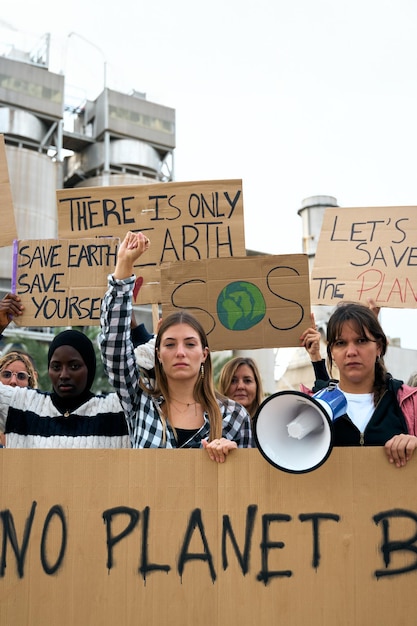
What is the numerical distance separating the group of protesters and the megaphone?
10.8 inches

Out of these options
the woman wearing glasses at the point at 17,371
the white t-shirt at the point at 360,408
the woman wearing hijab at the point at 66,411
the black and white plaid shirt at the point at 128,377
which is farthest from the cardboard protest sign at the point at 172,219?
the white t-shirt at the point at 360,408

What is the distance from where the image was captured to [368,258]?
176 inches

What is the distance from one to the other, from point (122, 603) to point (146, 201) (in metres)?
2.48

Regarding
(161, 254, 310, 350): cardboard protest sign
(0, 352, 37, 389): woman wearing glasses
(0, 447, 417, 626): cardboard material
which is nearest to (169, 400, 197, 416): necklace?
(0, 447, 417, 626): cardboard material

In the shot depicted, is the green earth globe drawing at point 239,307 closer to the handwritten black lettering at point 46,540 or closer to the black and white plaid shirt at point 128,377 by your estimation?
the black and white plaid shirt at point 128,377

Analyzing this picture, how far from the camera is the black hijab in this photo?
10.7 ft

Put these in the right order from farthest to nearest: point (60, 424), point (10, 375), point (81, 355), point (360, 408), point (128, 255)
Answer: point (10, 375) < point (81, 355) < point (60, 424) < point (128, 255) < point (360, 408)

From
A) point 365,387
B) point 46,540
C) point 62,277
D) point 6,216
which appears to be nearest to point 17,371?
point 62,277

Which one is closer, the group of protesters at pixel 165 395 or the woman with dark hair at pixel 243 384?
the group of protesters at pixel 165 395

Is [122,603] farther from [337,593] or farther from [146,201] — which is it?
[146,201]

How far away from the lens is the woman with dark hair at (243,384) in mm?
4223

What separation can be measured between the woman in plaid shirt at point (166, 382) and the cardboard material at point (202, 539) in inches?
15.1

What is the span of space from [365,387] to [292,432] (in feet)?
2.29

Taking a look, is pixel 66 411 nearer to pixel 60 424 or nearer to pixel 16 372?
pixel 60 424
